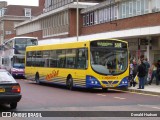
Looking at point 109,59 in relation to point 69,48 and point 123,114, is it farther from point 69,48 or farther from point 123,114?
point 123,114

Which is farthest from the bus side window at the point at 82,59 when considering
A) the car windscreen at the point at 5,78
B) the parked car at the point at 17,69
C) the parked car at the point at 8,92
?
the parked car at the point at 17,69

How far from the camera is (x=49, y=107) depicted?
15.5m

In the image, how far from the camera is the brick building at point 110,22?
103 feet

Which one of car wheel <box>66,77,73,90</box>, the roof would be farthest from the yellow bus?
the roof

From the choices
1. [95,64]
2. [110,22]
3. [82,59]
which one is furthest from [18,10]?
[95,64]

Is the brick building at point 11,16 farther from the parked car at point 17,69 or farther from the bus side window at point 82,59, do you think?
the bus side window at point 82,59

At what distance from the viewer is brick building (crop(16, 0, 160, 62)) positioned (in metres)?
31.5

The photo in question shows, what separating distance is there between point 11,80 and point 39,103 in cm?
239

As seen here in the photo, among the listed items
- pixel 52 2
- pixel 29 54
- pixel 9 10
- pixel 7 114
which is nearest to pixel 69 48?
pixel 29 54

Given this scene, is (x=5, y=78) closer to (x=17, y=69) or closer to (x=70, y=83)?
(x=70, y=83)

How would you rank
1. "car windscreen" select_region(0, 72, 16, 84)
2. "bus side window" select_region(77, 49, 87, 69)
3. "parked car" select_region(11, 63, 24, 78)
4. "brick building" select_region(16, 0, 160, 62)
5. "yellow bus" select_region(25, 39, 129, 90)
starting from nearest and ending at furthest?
"car windscreen" select_region(0, 72, 16, 84), "yellow bus" select_region(25, 39, 129, 90), "bus side window" select_region(77, 49, 87, 69), "brick building" select_region(16, 0, 160, 62), "parked car" select_region(11, 63, 24, 78)

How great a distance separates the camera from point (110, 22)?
130ft

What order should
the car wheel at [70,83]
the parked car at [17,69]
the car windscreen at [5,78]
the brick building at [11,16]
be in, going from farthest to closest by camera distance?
the brick building at [11,16]
the parked car at [17,69]
the car wheel at [70,83]
the car windscreen at [5,78]

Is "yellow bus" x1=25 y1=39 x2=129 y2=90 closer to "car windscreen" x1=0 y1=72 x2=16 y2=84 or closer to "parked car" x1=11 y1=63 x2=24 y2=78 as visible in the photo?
"car windscreen" x1=0 y1=72 x2=16 y2=84
